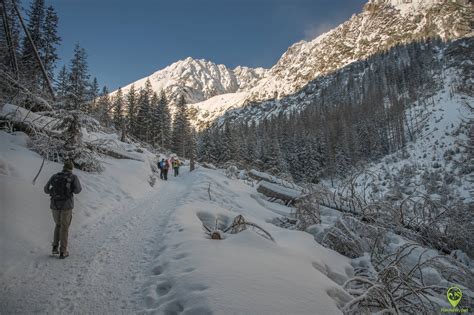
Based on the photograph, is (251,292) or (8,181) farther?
(8,181)

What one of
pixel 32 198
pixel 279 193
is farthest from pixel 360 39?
pixel 32 198

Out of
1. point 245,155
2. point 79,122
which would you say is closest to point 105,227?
point 79,122

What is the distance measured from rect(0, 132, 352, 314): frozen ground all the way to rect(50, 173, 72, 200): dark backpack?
3.18ft

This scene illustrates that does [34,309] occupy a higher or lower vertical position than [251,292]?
lower

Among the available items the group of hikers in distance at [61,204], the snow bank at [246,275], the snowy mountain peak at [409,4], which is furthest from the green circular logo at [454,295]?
the snowy mountain peak at [409,4]

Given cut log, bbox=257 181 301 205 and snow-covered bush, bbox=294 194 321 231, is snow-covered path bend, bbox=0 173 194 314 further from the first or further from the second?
cut log, bbox=257 181 301 205

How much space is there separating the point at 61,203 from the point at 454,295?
7.04m

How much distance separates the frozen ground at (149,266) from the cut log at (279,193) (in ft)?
19.8

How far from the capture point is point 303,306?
2686 mm

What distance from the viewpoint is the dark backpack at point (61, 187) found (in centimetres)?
478

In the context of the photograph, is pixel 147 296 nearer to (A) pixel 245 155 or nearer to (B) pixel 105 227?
(B) pixel 105 227

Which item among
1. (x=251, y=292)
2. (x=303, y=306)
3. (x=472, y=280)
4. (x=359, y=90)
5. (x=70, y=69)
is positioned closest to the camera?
(x=303, y=306)

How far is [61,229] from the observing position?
454cm

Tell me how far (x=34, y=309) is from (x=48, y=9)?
131ft
